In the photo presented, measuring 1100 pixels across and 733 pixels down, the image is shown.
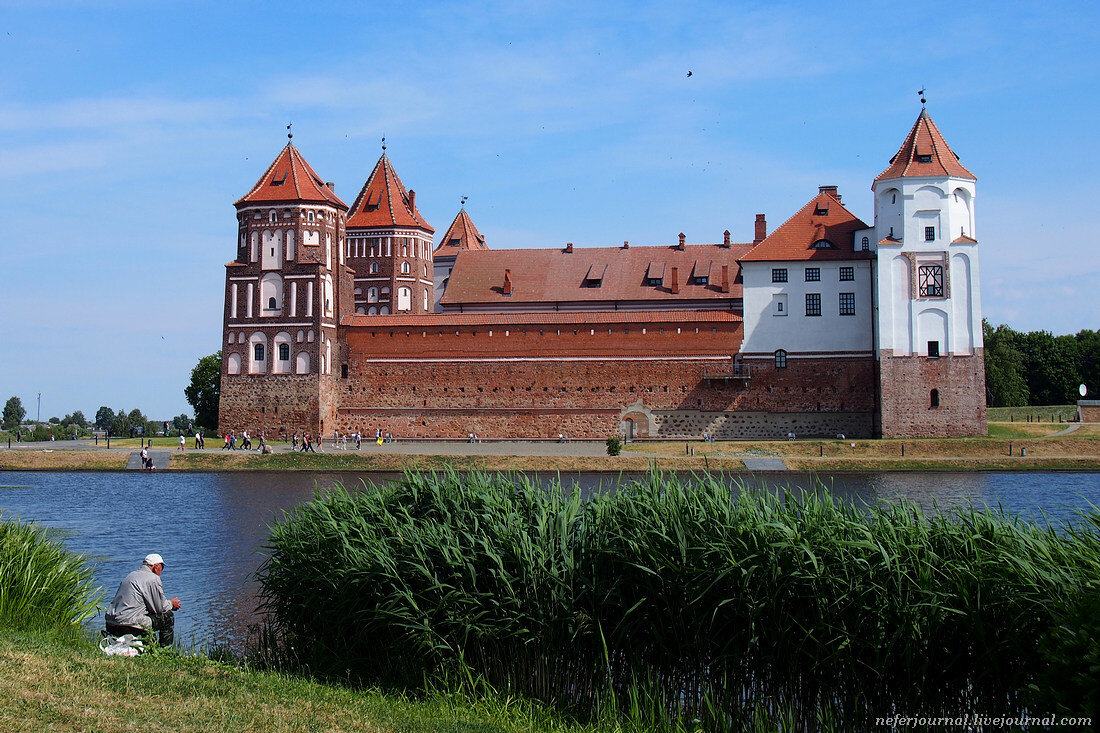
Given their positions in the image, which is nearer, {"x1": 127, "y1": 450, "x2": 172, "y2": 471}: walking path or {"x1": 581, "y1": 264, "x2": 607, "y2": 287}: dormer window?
{"x1": 127, "y1": 450, "x2": 172, "y2": 471}: walking path

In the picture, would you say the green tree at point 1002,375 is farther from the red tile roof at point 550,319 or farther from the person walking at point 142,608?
the person walking at point 142,608

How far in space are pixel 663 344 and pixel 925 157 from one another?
11322mm

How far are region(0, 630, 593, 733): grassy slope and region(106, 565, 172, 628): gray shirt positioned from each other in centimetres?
54

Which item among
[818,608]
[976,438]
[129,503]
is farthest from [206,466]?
[818,608]

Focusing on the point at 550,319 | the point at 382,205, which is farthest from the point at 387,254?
the point at 550,319

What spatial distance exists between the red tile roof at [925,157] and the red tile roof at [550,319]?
7851 mm

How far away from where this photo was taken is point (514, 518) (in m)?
8.38

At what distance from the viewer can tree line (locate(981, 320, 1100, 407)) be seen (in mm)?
55594

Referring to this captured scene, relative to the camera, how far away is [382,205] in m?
46.2

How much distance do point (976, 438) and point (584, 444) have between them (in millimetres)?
13133

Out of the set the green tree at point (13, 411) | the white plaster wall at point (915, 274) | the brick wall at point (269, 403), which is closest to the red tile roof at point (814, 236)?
the white plaster wall at point (915, 274)

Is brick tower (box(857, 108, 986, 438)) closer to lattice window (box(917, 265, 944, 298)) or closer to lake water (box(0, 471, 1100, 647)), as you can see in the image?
lattice window (box(917, 265, 944, 298))

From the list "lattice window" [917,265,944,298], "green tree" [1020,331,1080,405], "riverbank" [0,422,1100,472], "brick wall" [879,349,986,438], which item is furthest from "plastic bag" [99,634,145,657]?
"green tree" [1020,331,1080,405]

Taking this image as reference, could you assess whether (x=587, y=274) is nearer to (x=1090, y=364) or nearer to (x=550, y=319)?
(x=550, y=319)
